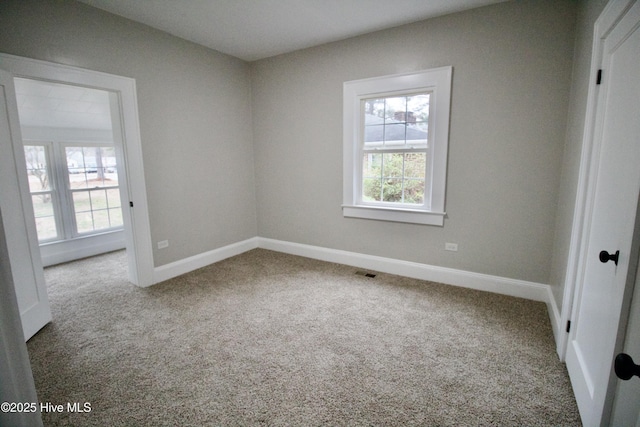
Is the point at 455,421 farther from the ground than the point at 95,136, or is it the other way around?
the point at 95,136

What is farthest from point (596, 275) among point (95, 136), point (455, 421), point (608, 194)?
point (95, 136)

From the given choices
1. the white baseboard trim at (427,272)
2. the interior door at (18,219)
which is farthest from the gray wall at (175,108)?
the white baseboard trim at (427,272)

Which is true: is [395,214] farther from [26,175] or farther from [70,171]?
[70,171]

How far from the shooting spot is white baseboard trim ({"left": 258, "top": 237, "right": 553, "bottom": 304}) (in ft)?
9.58

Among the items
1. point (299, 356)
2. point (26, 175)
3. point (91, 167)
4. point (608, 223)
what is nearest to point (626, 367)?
point (608, 223)

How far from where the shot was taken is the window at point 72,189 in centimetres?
418

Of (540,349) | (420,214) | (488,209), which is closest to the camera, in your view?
(540,349)

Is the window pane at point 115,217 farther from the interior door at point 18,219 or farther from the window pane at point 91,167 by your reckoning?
the interior door at point 18,219

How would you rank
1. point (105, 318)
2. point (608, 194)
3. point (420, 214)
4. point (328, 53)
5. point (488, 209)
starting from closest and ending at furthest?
point (608, 194), point (105, 318), point (488, 209), point (420, 214), point (328, 53)

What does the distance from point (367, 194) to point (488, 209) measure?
4.48ft

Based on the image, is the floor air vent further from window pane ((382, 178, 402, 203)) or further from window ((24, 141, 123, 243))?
window ((24, 141, 123, 243))

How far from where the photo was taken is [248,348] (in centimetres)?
220

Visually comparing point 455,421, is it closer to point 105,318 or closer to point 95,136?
point 105,318

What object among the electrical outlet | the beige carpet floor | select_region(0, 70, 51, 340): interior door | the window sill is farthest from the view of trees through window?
select_region(0, 70, 51, 340): interior door
